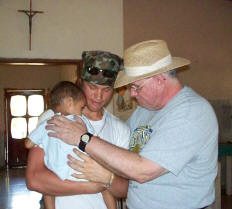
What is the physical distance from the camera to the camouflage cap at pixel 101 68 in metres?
2.00

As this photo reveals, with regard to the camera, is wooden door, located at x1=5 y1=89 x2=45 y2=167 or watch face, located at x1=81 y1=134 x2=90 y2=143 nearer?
watch face, located at x1=81 y1=134 x2=90 y2=143

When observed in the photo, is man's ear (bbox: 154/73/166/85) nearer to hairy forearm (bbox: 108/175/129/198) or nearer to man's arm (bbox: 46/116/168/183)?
man's arm (bbox: 46/116/168/183)

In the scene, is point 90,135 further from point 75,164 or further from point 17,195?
point 17,195

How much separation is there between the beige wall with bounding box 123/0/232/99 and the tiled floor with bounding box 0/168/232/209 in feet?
6.71

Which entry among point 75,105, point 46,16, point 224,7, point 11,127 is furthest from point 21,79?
point 75,105

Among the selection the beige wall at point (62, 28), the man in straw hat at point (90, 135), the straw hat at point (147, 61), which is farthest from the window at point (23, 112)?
the straw hat at point (147, 61)

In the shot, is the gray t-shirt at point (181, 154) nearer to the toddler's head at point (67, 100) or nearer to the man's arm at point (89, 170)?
the man's arm at point (89, 170)

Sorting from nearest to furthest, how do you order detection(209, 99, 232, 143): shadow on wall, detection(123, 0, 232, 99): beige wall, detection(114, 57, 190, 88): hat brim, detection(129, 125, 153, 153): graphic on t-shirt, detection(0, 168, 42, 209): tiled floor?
detection(114, 57, 190, 88): hat brim, detection(129, 125, 153, 153): graphic on t-shirt, detection(123, 0, 232, 99): beige wall, detection(209, 99, 232, 143): shadow on wall, detection(0, 168, 42, 209): tiled floor

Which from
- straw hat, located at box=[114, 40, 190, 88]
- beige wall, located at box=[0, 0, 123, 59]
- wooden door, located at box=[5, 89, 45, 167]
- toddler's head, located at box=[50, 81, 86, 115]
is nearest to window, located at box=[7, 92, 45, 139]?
wooden door, located at box=[5, 89, 45, 167]

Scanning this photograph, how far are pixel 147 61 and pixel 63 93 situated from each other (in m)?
0.54

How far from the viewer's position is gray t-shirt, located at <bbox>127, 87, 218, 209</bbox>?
139 cm

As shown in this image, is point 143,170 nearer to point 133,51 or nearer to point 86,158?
point 86,158

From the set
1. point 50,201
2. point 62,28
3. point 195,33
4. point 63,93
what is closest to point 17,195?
point 62,28

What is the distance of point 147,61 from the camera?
1577 millimetres
